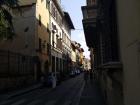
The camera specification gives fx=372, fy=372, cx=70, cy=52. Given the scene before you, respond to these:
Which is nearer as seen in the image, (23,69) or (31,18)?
(23,69)

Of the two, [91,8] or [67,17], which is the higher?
[67,17]

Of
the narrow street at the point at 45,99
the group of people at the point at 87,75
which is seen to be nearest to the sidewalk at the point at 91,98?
the narrow street at the point at 45,99

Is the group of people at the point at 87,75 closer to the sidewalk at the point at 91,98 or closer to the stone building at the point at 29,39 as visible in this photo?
the stone building at the point at 29,39

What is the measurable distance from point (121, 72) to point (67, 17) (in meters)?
74.1

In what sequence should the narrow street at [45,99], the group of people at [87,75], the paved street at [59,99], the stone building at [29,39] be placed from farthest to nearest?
1. the group of people at [87,75]
2. the stone building at [29,39]
3. the narrow street at [45,99]
4. the paved street at [59,99]

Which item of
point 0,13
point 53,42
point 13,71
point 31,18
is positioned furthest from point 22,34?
point 0,13

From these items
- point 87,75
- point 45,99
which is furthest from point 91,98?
point 87,75

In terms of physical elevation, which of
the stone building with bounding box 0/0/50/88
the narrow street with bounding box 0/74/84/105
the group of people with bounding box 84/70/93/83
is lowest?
the narrow street with bounding box 0/74/84/105

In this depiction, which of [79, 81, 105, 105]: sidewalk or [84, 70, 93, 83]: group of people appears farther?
[84, 70, 93, 83]: group of people

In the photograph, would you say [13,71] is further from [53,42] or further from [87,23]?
[53,42]

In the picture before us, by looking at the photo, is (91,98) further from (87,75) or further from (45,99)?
(87,75)

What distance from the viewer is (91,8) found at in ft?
71.6

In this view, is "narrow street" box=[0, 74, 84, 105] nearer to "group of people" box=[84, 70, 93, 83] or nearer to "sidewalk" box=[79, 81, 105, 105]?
"sidewalk" box=[79, 81, 105, 105]

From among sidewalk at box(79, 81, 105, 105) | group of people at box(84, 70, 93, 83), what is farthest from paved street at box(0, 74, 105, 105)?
group of people at box(84, 70, 93, 83)
